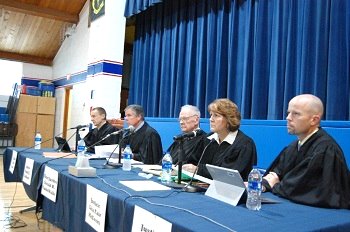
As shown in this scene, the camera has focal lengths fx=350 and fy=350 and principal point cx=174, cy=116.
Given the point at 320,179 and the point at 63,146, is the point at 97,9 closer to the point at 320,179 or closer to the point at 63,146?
the point at 63,146

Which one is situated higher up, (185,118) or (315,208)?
(185,118)

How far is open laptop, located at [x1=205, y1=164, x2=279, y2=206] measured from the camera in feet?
4.91

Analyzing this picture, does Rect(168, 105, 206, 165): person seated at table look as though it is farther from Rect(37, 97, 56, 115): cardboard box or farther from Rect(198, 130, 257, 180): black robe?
Rect(37, 97, 56, 115): cardboard box

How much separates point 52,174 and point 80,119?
17.8ft

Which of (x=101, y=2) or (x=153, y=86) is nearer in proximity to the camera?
(x=153, y=86)

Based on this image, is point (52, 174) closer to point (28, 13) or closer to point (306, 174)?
point (306, 174)

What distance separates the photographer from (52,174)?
2.26 metres

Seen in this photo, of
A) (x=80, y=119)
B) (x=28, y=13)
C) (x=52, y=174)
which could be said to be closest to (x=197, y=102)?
(x=52, y=174)

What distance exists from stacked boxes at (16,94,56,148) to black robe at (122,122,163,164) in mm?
5987

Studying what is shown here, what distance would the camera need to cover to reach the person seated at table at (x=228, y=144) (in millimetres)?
2223

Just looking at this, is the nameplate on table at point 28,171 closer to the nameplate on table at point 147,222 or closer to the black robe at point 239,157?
the black robe at point 239,157

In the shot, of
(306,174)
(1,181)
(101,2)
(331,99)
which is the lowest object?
(1,181)

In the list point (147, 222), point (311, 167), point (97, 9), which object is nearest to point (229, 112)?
point (311, 167)

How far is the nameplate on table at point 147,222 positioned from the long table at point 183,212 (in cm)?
2
